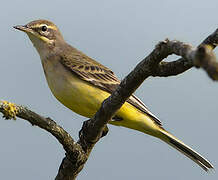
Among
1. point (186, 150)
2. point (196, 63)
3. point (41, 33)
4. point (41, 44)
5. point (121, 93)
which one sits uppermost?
point (196, 63)

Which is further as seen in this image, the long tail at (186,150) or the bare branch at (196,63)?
the long tail at (186,150)

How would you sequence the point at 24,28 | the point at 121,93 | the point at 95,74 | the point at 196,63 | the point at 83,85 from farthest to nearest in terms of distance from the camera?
1. the point at 95,74
2. the point at 24,28
3. the point at 83,85
4. the point at 121,93
5. the point at 196,63

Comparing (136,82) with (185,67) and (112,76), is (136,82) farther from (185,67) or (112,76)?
(112,76)

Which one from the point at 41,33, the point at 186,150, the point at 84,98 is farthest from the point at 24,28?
the point at 186,150

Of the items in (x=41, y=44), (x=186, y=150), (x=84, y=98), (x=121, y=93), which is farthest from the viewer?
(x=41, y=44)

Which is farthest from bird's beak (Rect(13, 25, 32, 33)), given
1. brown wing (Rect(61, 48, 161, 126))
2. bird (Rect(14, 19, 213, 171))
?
brown wing (Rect(61, 48, 161, 126))

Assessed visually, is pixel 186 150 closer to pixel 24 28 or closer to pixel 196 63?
pixel 24 28

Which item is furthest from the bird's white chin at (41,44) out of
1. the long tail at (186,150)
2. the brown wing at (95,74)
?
the long tail at (186,150)

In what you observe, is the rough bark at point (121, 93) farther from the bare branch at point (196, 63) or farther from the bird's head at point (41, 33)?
the bird's head at point (41, 33)
